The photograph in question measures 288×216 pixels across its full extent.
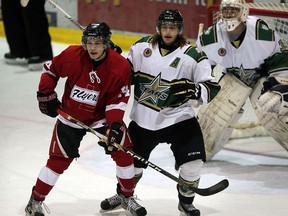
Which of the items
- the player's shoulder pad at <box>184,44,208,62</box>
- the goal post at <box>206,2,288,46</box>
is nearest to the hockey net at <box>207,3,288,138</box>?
the goal post at <box>206,2,288,46</box>

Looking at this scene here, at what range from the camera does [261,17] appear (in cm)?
570

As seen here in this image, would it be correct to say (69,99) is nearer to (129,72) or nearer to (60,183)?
(129,72)

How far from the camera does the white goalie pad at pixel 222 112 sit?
5.10m

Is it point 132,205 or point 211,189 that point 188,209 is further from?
point 132,205

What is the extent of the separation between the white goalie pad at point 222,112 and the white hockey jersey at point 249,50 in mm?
81

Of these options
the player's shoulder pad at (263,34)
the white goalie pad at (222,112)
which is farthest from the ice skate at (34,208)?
the player's shoulder pad at (263,34)

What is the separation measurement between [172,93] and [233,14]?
2.94ft

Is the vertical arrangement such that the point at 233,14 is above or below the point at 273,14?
above

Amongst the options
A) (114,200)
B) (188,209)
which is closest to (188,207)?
(188,209)

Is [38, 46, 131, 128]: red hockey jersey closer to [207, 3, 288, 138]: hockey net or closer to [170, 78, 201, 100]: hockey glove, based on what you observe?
[170, 78, 201, 100]: hockey glove

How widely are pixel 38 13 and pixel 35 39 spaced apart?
208 millimetres

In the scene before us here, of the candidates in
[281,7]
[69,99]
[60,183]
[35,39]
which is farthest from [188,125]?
[35,39]

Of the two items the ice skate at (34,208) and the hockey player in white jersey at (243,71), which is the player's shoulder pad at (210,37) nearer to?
the hockey player in white jersey at (243,71)

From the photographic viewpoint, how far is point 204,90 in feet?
13.6
